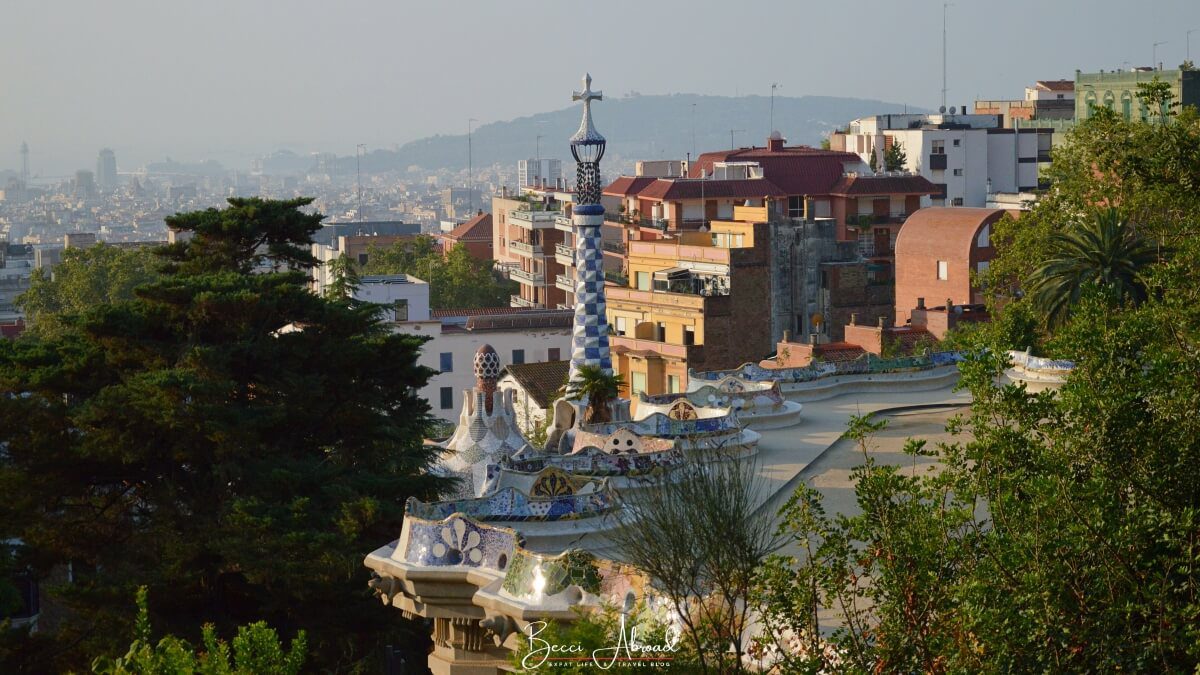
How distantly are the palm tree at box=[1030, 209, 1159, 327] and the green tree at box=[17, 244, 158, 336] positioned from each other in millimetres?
45854

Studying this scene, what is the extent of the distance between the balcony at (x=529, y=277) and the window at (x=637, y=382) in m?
27.3

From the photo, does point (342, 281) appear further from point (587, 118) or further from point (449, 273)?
point (449, 273)

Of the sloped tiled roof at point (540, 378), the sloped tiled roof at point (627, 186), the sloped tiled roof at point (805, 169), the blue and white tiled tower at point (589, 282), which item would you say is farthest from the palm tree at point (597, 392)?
the sloped tiled roof at point (627, 186)

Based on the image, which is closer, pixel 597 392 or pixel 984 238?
pixel 597 392

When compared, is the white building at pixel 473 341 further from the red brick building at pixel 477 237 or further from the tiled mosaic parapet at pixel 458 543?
the tiled mosaic parapet at pixel 458 543

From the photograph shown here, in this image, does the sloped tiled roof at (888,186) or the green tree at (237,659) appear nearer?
the green tree at (237,659)

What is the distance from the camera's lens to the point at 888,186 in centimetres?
5756

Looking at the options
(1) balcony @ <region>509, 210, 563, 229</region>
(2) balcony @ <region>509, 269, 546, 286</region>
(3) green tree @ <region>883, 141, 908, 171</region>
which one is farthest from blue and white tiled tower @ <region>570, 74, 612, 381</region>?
(1) balcony @ <region>509, 210, 563, 229</region>

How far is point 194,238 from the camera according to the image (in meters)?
24.9

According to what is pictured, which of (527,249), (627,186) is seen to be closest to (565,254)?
(527,249)

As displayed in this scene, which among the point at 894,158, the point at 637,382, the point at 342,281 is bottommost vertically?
the point at 637,382

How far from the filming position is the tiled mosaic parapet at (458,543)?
1518 centimetres

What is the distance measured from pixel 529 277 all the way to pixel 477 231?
21.7 m

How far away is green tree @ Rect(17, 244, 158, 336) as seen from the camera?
7006cm
